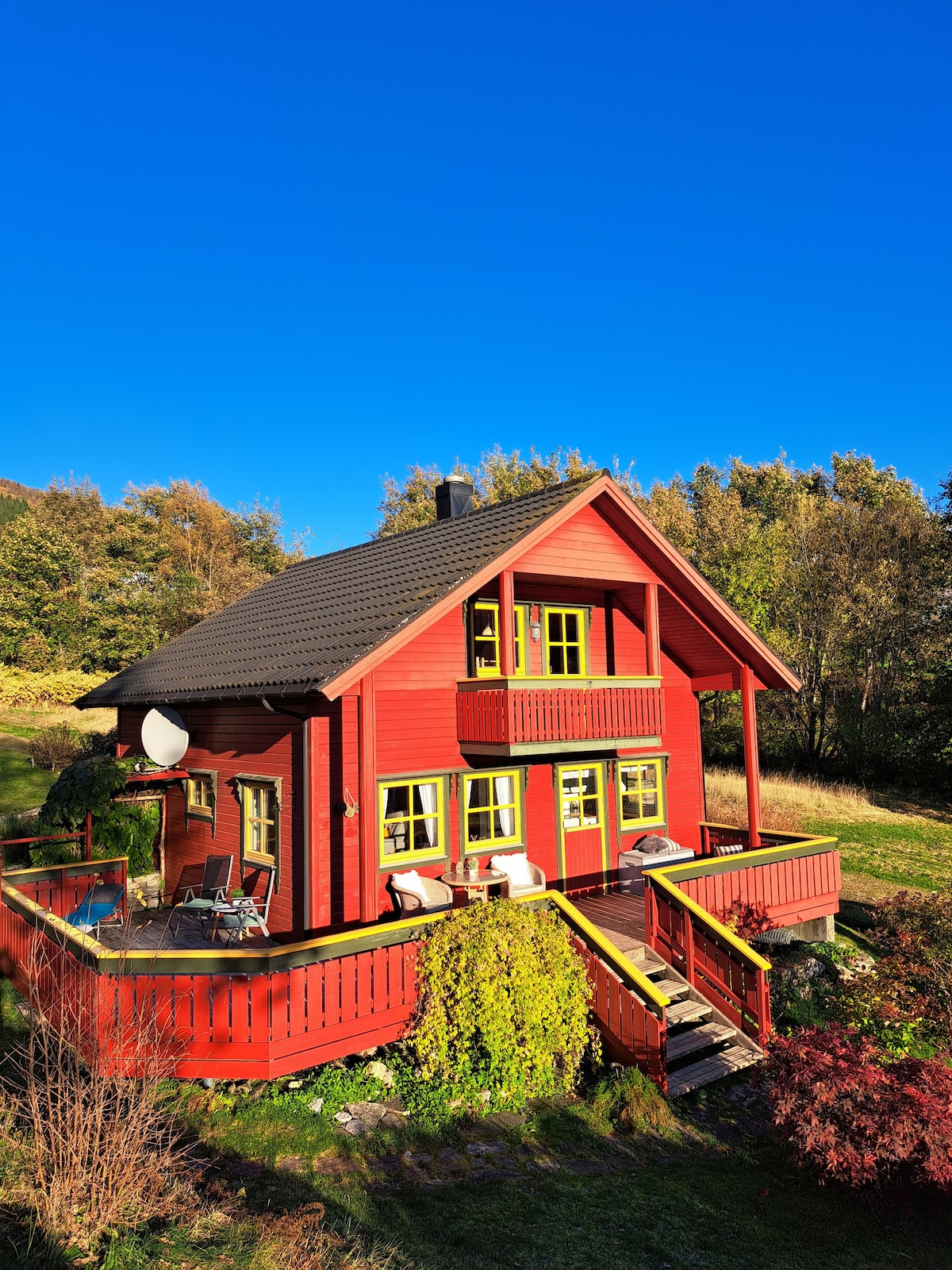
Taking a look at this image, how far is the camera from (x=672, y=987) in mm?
10430

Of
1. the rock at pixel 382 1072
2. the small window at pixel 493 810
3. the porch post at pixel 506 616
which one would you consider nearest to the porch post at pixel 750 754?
the small window at pixel 493 810

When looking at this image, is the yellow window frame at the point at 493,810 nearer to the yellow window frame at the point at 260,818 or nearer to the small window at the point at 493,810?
the small window at the point at 493,810

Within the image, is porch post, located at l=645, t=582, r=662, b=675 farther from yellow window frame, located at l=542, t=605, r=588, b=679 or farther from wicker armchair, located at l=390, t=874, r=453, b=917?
wicker armchair, located at l=390, t=874, r=453, b=917

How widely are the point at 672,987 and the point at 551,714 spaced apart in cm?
403

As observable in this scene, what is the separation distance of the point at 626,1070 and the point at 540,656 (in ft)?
22.9

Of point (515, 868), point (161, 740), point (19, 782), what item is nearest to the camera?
point (515, 868)

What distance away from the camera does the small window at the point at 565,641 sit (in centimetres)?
1450

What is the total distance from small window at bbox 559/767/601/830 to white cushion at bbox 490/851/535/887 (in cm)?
157

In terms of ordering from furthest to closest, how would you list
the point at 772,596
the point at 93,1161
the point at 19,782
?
the point at 772,596, the point at 19,782, the point at 93,1161

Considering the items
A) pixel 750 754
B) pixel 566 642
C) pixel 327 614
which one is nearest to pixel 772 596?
pixel 750 754

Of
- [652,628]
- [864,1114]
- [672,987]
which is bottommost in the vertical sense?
[672,987]

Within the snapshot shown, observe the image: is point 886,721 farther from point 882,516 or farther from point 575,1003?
point 575,1003

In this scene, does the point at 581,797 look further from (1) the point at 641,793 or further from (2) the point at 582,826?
(1) the point at 641,793

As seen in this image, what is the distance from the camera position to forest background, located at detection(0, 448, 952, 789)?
33094 mm
